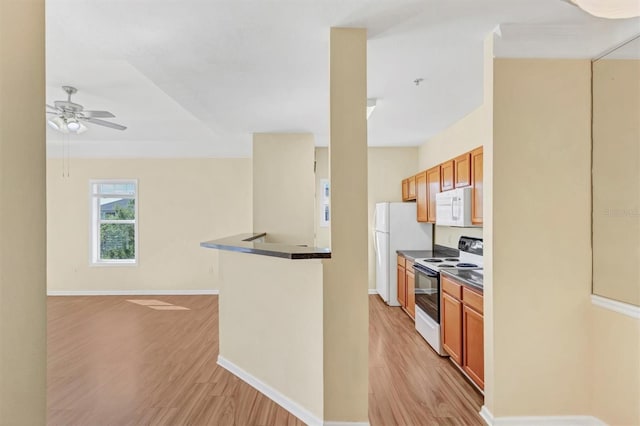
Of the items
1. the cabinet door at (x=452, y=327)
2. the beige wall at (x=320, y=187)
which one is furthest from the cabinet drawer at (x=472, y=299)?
the beige wall at (x=320, y=187)

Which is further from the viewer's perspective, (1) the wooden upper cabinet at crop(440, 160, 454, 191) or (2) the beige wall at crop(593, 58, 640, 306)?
A: (1) the wooden upper cabinet at crop(440, 160, 454, 191)

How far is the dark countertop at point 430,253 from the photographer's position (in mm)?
4651

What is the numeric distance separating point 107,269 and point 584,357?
6.80 meters

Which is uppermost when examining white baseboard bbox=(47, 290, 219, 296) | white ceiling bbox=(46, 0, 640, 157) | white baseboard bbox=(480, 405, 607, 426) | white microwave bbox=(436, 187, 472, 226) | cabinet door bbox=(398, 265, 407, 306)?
white ceiling bbox=(46, 0, 640, 157)

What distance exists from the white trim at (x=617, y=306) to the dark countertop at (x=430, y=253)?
7.25 ft

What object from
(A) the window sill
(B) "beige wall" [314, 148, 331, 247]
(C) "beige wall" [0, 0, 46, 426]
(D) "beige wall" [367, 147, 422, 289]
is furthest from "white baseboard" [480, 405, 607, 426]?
(A) the window sill

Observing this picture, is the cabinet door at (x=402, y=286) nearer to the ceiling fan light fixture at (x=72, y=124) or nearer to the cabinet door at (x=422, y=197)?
the cabinet door at (x=422, y=197)

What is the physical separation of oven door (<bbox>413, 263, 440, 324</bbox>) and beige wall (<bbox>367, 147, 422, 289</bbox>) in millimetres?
2035

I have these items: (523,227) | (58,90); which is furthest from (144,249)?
(523,227)

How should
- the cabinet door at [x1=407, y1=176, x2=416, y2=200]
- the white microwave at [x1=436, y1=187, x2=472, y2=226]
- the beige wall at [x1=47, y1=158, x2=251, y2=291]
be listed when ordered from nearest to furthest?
the white microwave at [x1=436, y1=187, x2=472, y2=226]
the cabinet door at [x1=407, y1=176, x2=416, y2=200]
the beige wall at [x1=47, y1=158, x2=251, y2=291]

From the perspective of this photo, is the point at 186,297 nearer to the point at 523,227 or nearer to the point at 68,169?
the point at 68,169

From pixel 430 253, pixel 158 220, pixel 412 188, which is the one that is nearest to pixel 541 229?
pixel 430 253

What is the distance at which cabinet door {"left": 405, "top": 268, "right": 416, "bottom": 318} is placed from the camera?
14.2 feet

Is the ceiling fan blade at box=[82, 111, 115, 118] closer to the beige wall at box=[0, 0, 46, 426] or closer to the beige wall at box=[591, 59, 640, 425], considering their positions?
the beige wall at box=[0, 0, 46, 426]
